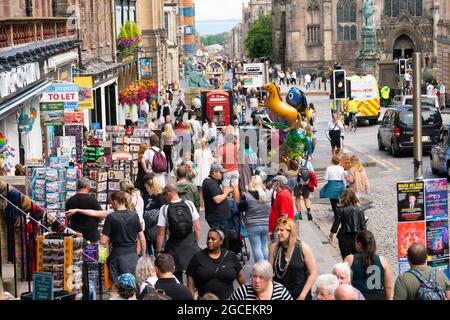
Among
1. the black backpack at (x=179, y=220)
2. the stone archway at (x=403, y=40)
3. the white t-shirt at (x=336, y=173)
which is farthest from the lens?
the stone archway at (x=403, y=40)

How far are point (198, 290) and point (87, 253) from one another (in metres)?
→ 2.51

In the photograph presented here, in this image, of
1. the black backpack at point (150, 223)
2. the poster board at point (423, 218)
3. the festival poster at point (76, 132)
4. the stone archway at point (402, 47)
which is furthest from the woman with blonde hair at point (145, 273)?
the stone archway at point (402, 47)

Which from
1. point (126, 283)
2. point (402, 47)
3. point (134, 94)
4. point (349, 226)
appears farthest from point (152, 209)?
point (402, 47)

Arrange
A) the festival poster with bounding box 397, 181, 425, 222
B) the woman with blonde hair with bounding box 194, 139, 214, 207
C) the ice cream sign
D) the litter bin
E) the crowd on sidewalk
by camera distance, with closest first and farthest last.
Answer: the crowd on sidewalk < the litter bin < the festival poster with bounding box 397, 181, 425, 222 < the woman with blonde hair with bounding box 194, 139, 214, 207 < the ice cream sign

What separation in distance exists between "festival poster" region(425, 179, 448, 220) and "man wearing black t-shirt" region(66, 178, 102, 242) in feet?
13.9

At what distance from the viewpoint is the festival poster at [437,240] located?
14.1 metres

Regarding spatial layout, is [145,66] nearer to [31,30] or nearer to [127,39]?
[127,39]

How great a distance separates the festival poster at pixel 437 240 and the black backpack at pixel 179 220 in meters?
2.81

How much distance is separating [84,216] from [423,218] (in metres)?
4.33

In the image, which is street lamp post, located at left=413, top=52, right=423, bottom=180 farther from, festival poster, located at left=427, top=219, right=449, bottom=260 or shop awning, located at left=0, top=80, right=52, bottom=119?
shop awning, located at left=0, top=80, right=52, bottom=119

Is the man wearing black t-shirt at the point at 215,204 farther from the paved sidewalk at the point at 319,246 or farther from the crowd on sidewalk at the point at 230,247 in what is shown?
the paved sidewalk at the point at 319,246

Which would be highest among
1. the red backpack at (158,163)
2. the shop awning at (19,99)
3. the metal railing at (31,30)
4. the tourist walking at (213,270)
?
the metal railing at (31,30)

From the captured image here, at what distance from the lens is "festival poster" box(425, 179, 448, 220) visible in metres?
14.1

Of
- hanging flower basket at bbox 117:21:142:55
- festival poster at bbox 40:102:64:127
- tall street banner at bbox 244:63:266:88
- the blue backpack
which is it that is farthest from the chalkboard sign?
hanging flower basket at bbox 117:21:142:55
